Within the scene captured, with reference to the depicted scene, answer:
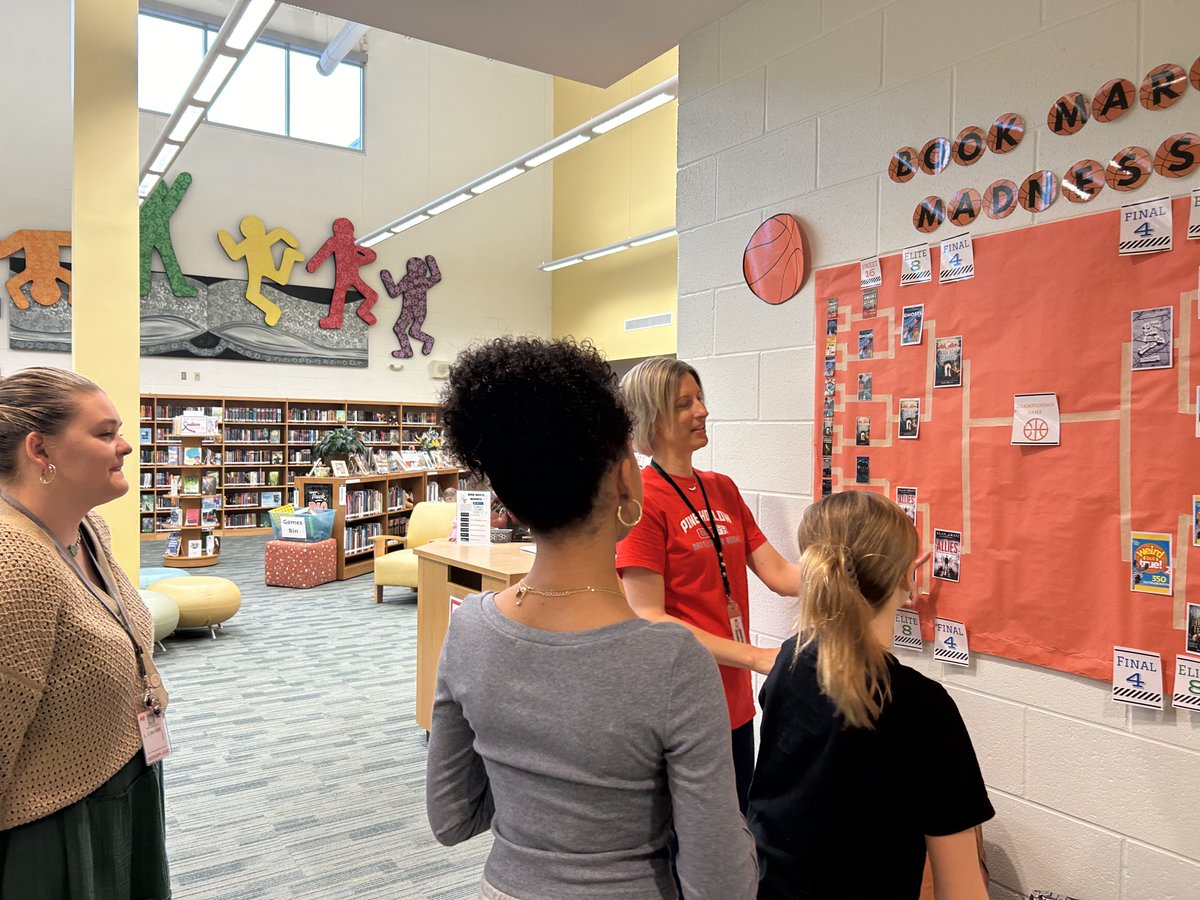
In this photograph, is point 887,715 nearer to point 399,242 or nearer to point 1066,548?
point 1066,548

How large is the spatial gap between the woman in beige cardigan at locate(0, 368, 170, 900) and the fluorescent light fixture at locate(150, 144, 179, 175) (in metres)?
6.87

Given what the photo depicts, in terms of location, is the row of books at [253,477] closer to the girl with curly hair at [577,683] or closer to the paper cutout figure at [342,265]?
the paper cutout figure at [342,265]

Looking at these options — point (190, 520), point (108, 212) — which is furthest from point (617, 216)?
point (108, 212)

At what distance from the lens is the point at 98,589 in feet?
5.83

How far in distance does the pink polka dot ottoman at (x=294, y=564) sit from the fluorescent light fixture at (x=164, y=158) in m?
3.90

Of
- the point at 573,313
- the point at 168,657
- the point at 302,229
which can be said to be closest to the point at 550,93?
the point at 573,313

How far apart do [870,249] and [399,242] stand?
12.7m

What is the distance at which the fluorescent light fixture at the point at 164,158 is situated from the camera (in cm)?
752

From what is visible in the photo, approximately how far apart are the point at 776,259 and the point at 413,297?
1225 centimetres

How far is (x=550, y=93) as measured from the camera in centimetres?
1561

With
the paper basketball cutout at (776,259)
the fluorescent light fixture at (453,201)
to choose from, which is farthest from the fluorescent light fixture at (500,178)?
the paper basketball cutout at (776,259)

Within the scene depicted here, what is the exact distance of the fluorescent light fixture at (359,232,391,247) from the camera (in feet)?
41.3

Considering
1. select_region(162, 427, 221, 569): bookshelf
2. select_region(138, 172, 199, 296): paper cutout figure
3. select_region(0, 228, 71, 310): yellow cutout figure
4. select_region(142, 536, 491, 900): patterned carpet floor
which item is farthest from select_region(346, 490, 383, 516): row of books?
select_region(0, 228, 71, 310): yellow cutout figure

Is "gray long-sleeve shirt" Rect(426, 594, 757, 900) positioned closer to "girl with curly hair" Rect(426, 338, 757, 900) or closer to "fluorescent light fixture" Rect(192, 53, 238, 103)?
"girl with curly hair" Rect(426, 338, 757, 900)
